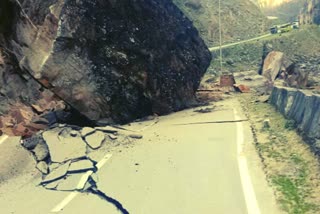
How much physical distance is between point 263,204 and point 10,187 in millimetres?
5055

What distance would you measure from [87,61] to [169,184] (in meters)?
6.56

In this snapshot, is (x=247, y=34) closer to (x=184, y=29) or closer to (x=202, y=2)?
(x=202, y=2)

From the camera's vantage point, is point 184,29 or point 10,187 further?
point 184,29

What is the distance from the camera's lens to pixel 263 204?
6934mm

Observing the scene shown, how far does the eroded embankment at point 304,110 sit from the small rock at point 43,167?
575 centimetres

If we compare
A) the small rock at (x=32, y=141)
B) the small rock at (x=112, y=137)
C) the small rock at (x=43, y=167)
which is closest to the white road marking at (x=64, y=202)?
the small rock at (x=43, y=167)

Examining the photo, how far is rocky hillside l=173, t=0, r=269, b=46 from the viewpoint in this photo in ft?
223

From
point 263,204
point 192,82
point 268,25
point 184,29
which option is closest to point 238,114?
point 192,82

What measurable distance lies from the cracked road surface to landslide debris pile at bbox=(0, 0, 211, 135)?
263 centimetres

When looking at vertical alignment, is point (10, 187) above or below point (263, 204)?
below

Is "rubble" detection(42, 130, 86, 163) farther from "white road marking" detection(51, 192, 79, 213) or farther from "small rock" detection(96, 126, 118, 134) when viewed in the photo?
"white road marking" detection(51, 192, 79, 213)

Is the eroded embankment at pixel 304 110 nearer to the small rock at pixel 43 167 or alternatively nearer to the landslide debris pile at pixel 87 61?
the landslide debris pile at pixel 87 61

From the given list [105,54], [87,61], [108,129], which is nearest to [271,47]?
[105,54]

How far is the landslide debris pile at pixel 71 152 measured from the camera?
28.5 ft
